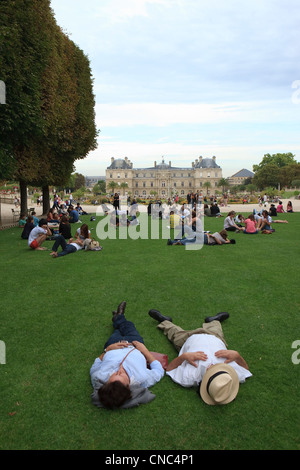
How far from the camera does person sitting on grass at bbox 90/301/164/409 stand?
9.97 ft

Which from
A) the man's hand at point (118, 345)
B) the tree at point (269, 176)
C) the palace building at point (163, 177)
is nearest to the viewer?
the man's hand at point (118, 345)

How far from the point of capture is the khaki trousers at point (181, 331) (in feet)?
13.4

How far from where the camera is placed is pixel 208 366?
3318 mm

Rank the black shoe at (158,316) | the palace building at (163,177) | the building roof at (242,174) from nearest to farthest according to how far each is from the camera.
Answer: the black shoe at (158,316) → the palace building at (163,177) → the building roof at (242,174)

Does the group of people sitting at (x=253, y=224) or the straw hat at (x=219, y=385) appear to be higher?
the group of people sitting at (x=253, y=224)

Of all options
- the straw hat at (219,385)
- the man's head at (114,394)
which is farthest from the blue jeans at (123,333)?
the straw hat at (219,385)

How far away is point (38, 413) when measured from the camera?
308 cm

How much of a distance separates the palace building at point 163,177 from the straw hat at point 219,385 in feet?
408

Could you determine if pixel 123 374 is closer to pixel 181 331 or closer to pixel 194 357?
pixel 194 357

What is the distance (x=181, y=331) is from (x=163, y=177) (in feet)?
432

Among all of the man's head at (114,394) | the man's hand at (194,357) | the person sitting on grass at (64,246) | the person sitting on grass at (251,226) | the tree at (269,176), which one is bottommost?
the man's head at (114,394)

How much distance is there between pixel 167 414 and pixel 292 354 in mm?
1968
